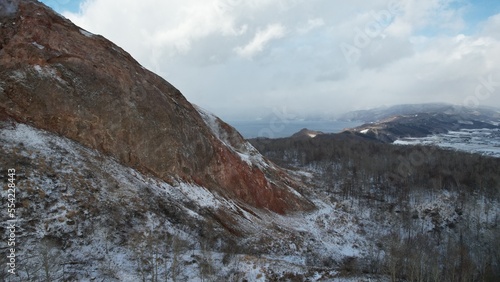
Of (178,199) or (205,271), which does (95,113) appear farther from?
(205,271)

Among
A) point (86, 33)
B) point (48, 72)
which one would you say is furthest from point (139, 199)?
point (86, 33)

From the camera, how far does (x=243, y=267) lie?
22.4 meters

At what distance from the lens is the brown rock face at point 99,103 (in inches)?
1128

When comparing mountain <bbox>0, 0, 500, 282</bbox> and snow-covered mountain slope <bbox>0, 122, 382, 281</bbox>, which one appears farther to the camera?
mountain <bbox>0, 0, 500, 282</bbox>

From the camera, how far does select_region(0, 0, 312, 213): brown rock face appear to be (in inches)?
1128

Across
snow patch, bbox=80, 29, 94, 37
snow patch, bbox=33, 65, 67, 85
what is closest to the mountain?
snow patch, bbox=33, 65, 67, 85

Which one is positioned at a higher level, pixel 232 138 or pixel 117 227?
pixel 232 138

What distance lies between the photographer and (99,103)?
32125mm

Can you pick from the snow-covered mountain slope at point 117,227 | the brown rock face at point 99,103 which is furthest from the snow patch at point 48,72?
the snow-covered mountain slope at point 117,227

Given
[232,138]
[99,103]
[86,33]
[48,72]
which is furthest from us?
[232,138]

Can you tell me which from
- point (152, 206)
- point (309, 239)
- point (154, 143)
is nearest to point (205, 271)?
point (152, 206)

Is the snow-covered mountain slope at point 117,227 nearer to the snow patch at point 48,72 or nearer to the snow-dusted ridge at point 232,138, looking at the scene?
the snow patch at point 48,72

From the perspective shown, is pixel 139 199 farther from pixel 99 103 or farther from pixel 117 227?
pixel 99 103

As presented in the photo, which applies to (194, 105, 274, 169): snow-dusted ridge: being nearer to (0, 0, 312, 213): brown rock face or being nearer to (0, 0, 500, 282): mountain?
(0, 0, 500, 282): mountain
